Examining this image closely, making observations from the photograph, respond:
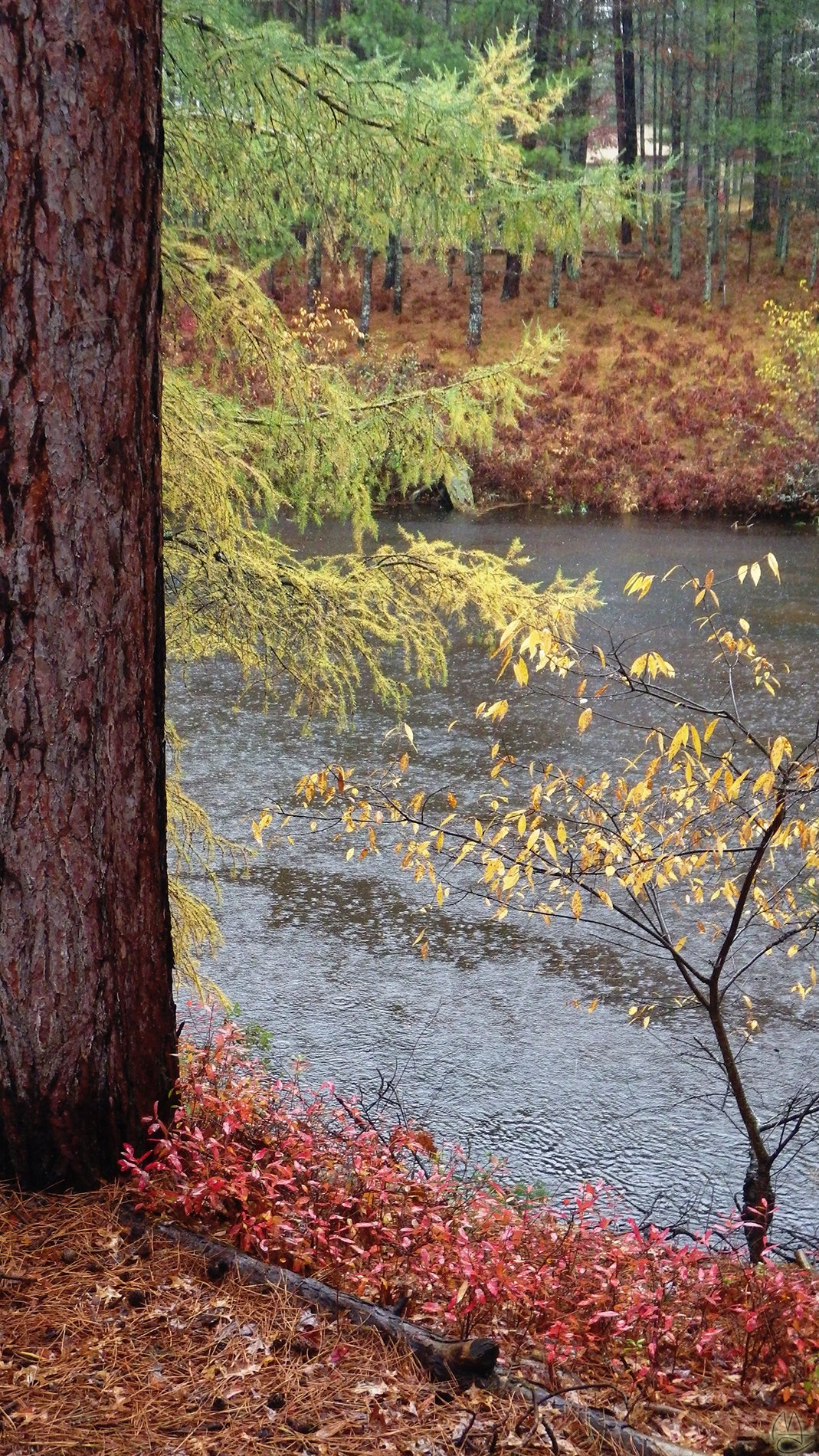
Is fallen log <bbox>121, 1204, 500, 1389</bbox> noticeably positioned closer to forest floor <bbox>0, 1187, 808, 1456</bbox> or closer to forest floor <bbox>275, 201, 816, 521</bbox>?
forest floor <bbox>0, 1187, 808, 1456</bbox>

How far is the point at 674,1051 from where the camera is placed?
627cm

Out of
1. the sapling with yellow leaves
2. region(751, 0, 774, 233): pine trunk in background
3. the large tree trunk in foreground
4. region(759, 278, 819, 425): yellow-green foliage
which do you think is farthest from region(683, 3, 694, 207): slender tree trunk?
the large tree trunk in foreground

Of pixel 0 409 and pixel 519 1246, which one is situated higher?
pixel 0 409

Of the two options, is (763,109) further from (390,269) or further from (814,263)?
(390,269)

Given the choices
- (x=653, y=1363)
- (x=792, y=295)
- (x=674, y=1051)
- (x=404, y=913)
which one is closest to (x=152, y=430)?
(x=653, y=1363)

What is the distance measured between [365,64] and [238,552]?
207 cm

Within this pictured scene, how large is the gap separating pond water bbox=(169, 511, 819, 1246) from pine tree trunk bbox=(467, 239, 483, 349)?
67.0ft

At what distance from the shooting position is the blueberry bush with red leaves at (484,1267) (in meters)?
2.68

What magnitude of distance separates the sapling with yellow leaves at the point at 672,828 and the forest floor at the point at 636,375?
8.93m

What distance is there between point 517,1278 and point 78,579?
2.00 m

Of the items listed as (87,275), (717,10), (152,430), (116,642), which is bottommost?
(116,642)

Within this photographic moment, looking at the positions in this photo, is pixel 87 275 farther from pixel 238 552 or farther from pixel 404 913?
pixel 404 913

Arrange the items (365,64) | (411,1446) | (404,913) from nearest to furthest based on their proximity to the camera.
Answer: (411,1446)
(365,64)
(404,913)

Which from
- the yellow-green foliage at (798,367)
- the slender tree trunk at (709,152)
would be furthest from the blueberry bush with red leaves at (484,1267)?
the slender tree trunk at (709,152)
